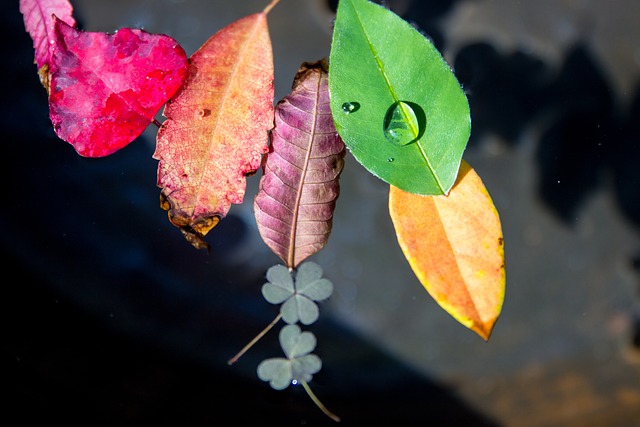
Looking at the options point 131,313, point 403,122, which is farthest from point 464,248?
point 131,313

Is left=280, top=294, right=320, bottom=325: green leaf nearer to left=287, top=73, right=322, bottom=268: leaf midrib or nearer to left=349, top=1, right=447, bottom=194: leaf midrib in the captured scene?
left=287, top=73, right=322, bottom=268: leaf midrib

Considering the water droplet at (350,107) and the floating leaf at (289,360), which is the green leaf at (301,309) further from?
the water droplet at (350,107)

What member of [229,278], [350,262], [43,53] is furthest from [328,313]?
[43,53]

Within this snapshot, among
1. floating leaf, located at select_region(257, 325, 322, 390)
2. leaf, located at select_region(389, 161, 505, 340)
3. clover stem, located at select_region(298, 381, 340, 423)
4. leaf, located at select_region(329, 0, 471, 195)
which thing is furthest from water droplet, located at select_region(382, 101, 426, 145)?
clover stem, located at select_region(298, 381, 340, 423)

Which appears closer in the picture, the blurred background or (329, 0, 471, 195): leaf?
(329, 0, 471, 195): leaf

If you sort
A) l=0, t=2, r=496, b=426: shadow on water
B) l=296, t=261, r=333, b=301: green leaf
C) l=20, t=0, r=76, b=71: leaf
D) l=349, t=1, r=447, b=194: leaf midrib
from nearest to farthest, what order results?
l=349, t=1, r=447, b=194: leaf midrib < l=20, t=0, r=76, b=71: leaf < l=296, t=261, r=333, b=301: green leaf < l=0, t=2, r=496, b=426: shadow on water
